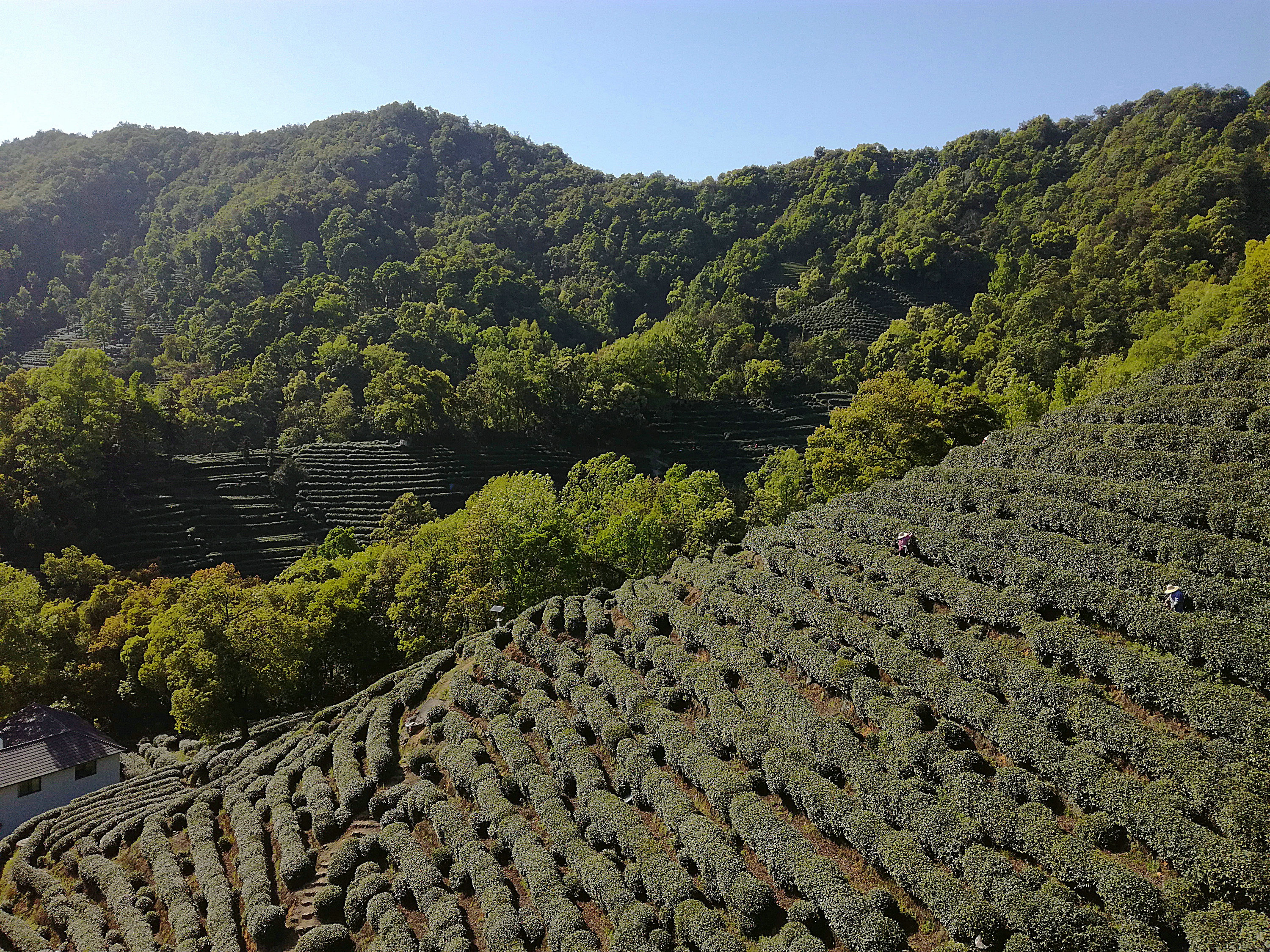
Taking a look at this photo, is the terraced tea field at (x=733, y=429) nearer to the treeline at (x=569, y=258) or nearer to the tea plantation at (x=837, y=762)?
the treeline at (x=569, y=258)

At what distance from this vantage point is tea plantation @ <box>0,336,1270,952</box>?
464 inches

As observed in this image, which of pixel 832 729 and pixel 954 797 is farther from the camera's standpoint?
pixel 832 729

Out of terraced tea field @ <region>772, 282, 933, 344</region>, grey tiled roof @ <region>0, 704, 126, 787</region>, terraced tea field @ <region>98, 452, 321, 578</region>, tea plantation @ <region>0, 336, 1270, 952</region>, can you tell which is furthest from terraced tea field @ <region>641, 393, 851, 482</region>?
grey tiled roof @ <region>0, 704, 126, 787</region>

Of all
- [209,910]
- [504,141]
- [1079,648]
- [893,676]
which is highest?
[504,141]

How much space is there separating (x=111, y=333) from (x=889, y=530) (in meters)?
111

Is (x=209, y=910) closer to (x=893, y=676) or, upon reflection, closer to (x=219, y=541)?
(x=893, y=676)

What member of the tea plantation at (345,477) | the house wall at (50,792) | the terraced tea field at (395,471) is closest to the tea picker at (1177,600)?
the house wall at (50,792)

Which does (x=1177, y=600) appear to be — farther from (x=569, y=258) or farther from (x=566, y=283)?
(x=569, y=258)

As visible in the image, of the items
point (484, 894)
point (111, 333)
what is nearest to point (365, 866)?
point (484, 894)

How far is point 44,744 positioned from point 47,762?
3.77ft

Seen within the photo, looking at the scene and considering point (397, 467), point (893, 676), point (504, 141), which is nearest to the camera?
point (893, 676)

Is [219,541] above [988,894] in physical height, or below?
below

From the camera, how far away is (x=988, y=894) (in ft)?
37.8

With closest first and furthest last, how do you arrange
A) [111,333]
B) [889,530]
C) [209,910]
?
1. [209,910]
2. [889,530]
3. [111,333]
